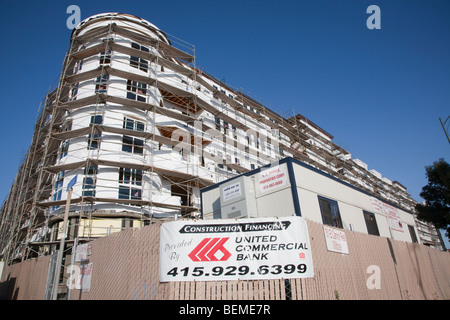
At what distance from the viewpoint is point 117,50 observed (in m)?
25.3

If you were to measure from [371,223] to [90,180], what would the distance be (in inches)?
791

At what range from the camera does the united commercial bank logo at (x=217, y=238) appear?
801cm

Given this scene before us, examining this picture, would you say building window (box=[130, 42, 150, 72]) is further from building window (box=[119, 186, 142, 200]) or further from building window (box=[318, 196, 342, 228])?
building window (box=[318, 196, 342, 228])

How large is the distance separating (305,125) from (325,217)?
33.5 meters

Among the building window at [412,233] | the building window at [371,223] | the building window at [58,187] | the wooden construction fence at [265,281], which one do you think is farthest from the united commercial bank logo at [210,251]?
the building window at [412,233]

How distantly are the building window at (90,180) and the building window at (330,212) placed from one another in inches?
586

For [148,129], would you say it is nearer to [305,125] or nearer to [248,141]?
[248,141]

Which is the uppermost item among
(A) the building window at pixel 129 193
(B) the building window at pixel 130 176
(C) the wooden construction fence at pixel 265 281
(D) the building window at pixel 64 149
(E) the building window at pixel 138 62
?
(E) the building window at pixel 138 62

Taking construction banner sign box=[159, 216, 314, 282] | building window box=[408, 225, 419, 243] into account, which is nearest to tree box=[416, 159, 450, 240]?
building window box=[408, 225, 419, 243]

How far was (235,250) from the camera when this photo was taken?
808 cm

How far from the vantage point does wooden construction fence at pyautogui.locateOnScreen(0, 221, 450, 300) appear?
7.63 m

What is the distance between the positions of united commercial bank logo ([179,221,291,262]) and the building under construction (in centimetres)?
1119

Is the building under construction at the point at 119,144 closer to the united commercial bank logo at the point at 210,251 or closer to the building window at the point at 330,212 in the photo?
the building window at the point at 330,212
